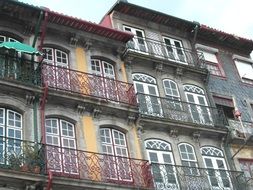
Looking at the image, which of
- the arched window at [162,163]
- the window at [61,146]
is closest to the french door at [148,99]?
the arched window at [162,163]

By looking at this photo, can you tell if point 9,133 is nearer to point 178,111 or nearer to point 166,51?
point 178,111

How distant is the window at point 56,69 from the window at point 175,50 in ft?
18.9

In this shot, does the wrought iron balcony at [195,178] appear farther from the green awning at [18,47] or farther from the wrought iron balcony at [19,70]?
the green awning at [18,47]

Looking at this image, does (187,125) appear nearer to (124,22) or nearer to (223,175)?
(223,175)

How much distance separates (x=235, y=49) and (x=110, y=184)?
43.0ft

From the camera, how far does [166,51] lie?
23219mm

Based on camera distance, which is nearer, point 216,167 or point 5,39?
point 5,39

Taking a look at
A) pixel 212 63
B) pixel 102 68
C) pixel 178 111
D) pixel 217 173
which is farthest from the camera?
pixel 212 63

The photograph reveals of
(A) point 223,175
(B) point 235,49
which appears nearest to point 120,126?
(A) point 223,175

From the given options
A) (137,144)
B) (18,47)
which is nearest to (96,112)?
(137,144)

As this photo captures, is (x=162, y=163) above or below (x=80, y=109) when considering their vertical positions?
below

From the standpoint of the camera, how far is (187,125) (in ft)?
65.3

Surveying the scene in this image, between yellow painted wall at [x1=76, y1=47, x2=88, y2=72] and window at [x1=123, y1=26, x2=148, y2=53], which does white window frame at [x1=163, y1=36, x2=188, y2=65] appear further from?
yellow painted wall at [x1=76, y1=47, x2=88, y2=72]

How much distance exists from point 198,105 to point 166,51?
3341 mm
